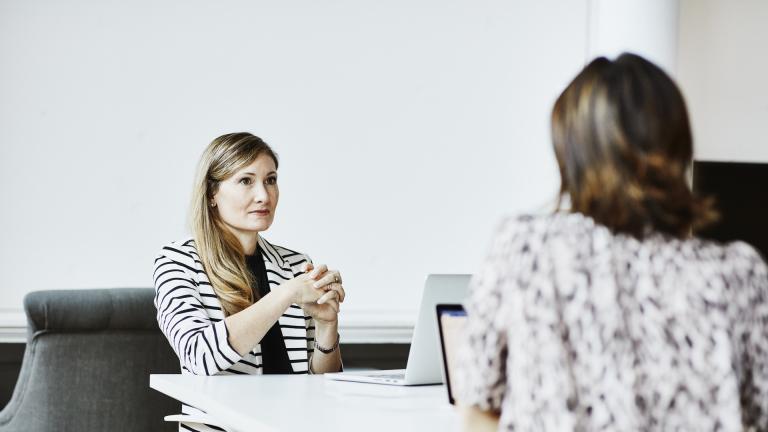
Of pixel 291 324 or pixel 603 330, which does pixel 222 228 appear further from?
pixel 603 330

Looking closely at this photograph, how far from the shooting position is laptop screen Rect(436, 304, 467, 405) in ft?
6.15

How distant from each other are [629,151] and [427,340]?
100cm

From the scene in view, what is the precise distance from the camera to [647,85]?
1.19 meters

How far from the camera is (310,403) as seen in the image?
6.30 ft

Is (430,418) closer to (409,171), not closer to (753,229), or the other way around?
(409,171)

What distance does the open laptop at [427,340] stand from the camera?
1.98m

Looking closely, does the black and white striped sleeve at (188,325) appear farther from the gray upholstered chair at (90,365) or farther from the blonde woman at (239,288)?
the gray upholstered chair at (90,365)

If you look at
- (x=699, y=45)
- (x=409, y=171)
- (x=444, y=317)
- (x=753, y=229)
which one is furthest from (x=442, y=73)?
(x=444, y=317)

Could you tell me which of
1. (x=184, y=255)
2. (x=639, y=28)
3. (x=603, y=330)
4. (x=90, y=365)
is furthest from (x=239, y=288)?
(x=639, y=28)

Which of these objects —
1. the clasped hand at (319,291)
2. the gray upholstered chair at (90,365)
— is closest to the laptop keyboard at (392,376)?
the clasped hand at (319,291)

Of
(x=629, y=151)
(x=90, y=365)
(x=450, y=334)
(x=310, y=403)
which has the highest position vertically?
(x=629, y=151)

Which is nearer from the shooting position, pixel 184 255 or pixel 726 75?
pixel 184 255

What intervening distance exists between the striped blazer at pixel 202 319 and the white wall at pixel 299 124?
4.14ft

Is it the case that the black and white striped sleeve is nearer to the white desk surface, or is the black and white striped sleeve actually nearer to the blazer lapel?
the white desk surface
